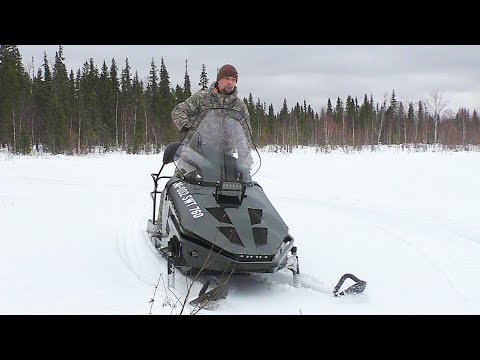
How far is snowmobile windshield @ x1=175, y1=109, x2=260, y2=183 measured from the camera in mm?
4934

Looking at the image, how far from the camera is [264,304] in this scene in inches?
152

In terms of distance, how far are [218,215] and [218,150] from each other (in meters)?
0.93

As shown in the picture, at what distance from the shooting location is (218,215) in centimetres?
432

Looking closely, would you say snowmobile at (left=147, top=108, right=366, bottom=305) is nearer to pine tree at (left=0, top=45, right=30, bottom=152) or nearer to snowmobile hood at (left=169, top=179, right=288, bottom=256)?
snowmobile hood at (left=169, top=179, right=288, bottom=256)

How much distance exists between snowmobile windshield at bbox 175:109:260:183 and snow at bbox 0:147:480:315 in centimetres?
102

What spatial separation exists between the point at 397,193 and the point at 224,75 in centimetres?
601

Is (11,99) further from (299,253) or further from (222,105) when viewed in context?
(299,253)

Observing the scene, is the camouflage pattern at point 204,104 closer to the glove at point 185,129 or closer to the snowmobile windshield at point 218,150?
the glove at point 185,129

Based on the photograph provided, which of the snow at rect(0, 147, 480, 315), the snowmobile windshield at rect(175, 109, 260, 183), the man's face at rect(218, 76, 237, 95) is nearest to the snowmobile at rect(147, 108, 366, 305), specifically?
the snowmobile windshield at rect(175, 109, 260, 183)

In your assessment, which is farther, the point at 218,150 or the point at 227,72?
the point at 227,72

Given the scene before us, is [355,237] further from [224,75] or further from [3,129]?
[3,129]

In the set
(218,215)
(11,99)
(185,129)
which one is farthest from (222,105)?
(11,99)
